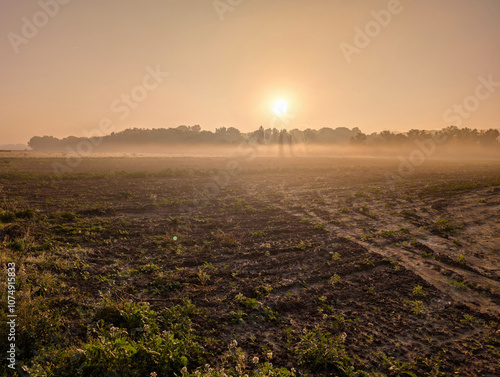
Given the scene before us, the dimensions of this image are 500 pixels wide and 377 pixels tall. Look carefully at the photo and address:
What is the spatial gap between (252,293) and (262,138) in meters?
152

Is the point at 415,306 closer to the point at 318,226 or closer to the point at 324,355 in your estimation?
the point at 324,355

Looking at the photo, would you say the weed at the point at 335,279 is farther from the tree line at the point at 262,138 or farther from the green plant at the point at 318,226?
the tree line at the point at 262,138

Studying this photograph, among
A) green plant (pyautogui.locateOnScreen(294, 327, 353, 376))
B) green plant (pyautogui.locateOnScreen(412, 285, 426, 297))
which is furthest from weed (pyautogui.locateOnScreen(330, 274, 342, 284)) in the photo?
green plant (pyautogui.locateOnScreen(294, 327, 353, 376))

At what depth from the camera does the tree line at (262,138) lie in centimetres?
13888

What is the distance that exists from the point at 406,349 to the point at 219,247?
7.65 m

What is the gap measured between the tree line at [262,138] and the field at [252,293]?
132 m

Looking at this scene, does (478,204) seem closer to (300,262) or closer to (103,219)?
(300,262)

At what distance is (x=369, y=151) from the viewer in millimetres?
139000

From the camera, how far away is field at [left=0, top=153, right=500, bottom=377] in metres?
5.02

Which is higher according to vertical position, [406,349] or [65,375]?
[65,375]

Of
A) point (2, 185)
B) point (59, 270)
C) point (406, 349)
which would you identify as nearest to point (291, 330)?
point (406, 349)

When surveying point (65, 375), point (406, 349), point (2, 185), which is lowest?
point (406, 349)

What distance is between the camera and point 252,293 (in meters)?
7.71

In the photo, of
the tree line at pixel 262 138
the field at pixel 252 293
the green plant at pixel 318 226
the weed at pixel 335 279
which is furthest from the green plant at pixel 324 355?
A: the tree line at pixel 262 138
